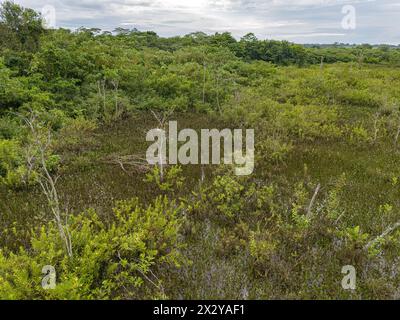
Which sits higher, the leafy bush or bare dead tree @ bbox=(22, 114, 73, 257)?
bare dead tree @ bbox=(22, 114, 73, 257)

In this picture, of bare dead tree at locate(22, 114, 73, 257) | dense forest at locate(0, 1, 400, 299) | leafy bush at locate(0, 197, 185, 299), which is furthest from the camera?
dense forest at locate(0, 1, 400, 299)

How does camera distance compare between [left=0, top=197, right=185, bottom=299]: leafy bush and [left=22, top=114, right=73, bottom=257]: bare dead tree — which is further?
[left=22, top=114, right=73, bottom=257]: bare dead tree

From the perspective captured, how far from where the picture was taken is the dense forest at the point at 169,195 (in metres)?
4.25

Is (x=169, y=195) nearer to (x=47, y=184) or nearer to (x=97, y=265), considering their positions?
(x=47, y=184)

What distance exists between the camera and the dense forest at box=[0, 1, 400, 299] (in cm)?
425

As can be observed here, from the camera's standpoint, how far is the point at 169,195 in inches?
272

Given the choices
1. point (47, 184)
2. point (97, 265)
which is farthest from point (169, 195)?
point (97, 265)

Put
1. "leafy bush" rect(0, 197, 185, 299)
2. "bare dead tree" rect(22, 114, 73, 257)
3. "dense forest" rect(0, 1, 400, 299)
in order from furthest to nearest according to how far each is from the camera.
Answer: "dense forest" rect(0, 1, 400, 299) < "bare dead tree" rect(22, 114, 73, 257) < "leafy bush" rect(0, 197, 185, 299)

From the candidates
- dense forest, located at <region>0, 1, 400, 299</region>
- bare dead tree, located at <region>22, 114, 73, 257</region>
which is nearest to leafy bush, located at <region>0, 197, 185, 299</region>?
dense forest, located at <region>0, 1, 400, 299</region>

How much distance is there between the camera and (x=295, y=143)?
10766 millimetres

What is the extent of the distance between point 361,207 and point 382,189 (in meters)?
1.31

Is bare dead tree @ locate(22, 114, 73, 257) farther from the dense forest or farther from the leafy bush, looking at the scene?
the leafy bush

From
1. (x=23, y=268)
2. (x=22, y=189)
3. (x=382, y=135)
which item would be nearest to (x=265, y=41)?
(x=382, y=135)

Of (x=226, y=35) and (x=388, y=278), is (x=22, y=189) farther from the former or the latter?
(x=226, y=35)
